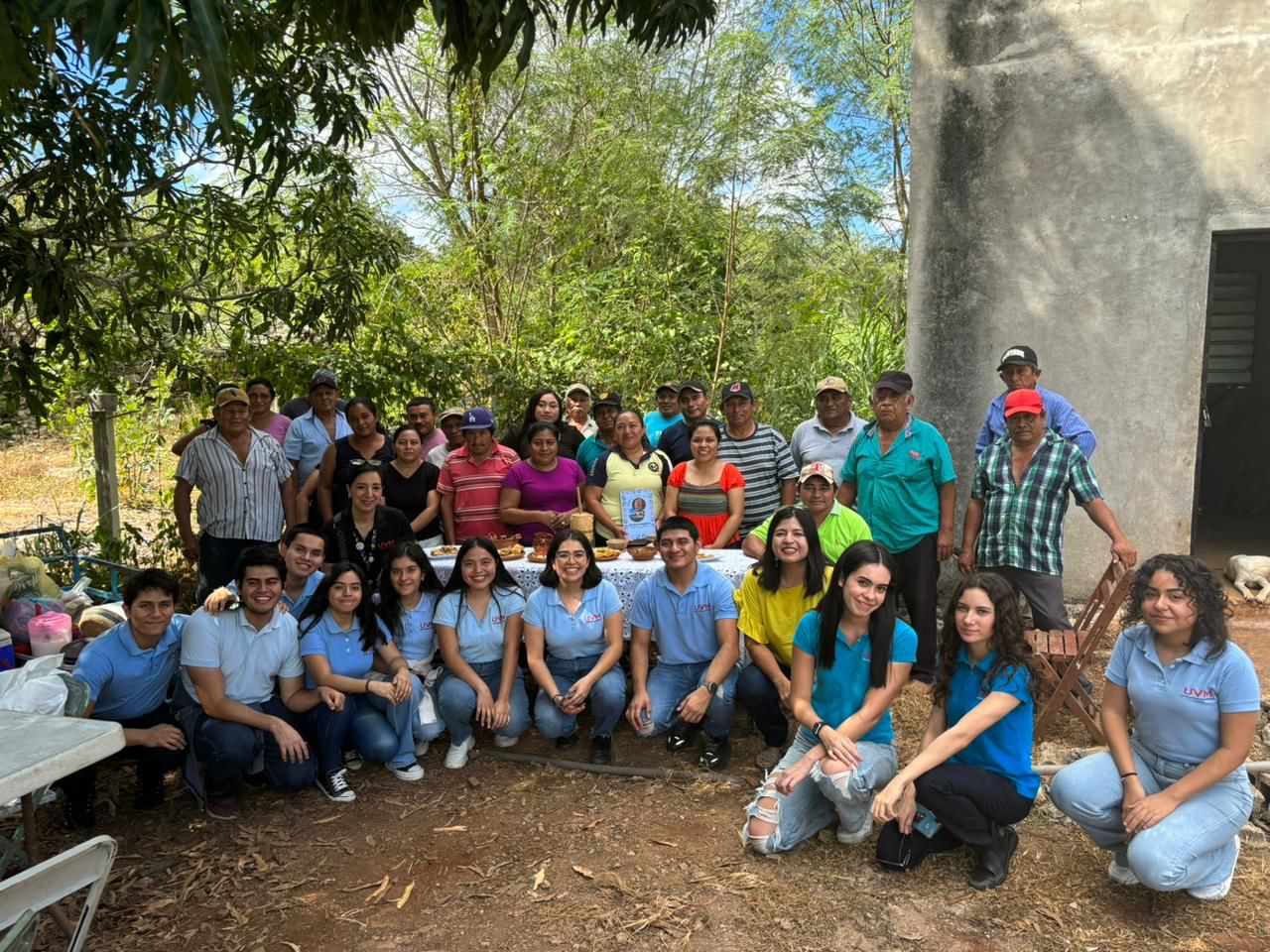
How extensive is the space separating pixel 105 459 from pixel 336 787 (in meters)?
4.05

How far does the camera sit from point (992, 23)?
6602 millimetres

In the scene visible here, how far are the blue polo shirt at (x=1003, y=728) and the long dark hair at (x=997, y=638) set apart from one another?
0.06 feet

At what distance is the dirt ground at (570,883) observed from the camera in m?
3.24

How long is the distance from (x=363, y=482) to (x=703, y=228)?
587 cm

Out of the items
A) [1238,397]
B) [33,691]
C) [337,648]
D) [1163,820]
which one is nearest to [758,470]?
[337,648]

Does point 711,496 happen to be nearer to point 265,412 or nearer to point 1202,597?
point 1202,597

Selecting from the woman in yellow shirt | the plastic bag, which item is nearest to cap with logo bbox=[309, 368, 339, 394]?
the plastic bag

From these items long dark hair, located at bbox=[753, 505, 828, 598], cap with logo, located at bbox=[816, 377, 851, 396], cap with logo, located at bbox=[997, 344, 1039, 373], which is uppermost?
cap with logo, located at bbox=[997, 344, 1039, 373]

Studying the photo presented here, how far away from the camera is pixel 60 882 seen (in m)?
2.29

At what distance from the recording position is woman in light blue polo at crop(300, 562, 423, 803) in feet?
14.4

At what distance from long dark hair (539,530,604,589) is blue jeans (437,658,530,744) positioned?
48 cm

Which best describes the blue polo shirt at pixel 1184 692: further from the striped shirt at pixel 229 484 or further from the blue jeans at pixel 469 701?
the striped shirt at pixel 229 484

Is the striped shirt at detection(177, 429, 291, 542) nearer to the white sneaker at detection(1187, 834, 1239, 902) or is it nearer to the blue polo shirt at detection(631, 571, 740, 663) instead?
the blue polo shirt at detection(631, 571, 740, 663)

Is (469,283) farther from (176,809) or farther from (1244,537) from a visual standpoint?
(1244,537)
